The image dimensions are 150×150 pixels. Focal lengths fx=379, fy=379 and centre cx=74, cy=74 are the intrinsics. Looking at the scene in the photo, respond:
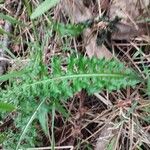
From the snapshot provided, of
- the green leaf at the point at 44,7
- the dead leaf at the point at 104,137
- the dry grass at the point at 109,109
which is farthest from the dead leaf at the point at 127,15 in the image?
the dead leaf at the point at 104,137

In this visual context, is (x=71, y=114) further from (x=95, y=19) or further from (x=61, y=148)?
(x=95, y=19)

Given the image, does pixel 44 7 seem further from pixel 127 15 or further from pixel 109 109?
pixel 109 109

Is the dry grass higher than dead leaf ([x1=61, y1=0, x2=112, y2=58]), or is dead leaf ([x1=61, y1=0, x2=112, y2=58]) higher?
dead leaf ([x1=61, y1=0, x2=112, y2=58])

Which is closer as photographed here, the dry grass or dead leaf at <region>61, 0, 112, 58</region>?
the dry grass

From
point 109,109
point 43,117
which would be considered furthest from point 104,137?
point 43,117

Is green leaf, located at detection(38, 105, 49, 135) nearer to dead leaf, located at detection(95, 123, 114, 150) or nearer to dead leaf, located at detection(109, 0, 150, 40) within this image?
dead leaf, located at detection(95, 123, 114, 150)

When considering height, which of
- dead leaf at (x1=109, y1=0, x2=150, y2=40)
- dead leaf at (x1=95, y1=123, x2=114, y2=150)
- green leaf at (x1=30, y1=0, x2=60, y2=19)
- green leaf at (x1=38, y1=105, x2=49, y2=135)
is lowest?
dead leaf at (x1=95, y1=123, x2=114, y2=150)

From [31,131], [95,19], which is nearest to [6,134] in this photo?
[31,131]

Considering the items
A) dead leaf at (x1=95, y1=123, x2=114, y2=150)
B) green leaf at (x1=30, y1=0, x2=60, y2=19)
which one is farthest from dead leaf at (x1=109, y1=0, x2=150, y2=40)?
dead leaf at (x1=95, y1=123, x2=114, y2=150)

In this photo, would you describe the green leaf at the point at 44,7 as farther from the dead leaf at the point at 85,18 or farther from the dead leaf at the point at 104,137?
the dead leaf at the point at 104,137

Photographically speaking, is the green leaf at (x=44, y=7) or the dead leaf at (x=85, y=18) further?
the dead leaf at (x=85, y=18)

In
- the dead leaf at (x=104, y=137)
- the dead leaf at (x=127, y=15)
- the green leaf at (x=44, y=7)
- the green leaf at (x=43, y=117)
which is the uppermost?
the green leaf at (x=44, y=7)
